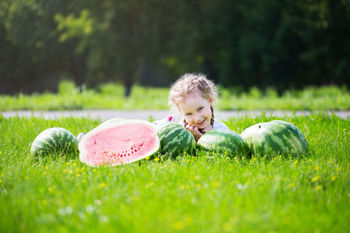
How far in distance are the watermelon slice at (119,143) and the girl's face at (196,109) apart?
54 cm

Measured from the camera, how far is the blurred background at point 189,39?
48.8 ft

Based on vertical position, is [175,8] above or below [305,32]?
above

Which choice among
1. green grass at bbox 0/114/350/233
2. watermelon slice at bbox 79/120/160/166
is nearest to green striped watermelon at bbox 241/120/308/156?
green grass at bbox 0/114/350/233

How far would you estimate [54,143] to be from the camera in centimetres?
379

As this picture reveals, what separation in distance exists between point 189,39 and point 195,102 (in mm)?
13854

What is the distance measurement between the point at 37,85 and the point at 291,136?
20523mm

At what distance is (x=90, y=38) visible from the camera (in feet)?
56.7

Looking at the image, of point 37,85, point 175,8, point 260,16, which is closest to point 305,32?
point 260,16

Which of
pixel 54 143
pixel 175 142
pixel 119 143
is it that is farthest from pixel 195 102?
pixel 54 143

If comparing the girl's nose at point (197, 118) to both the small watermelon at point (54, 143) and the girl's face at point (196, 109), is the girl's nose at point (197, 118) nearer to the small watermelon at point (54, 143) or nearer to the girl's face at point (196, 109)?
the girl's face at point (196, 109)

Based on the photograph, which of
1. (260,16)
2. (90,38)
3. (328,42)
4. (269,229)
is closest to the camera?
(269,229)

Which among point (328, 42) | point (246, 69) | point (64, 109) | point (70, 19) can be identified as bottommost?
point (64, 109)

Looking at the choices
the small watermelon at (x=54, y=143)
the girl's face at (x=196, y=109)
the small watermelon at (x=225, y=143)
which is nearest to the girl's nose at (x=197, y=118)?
the girl's face at (x=196, y=109)

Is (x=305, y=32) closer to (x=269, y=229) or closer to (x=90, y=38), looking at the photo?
(x=90, y=38)
